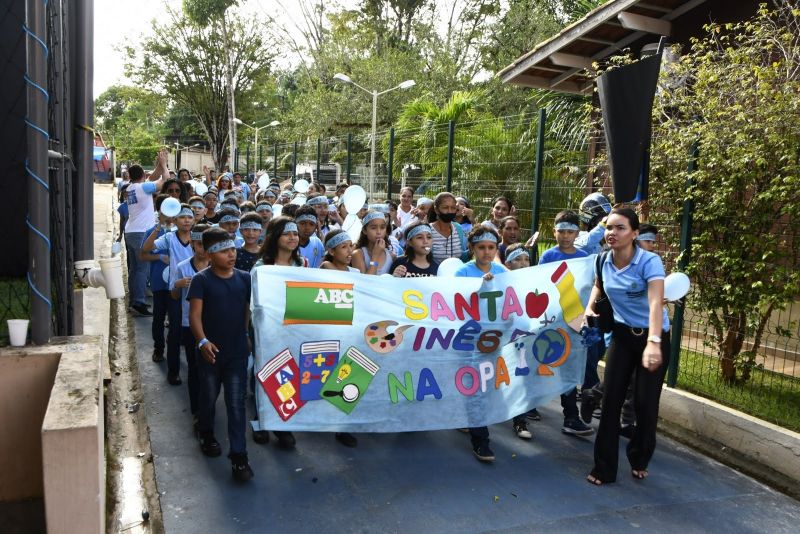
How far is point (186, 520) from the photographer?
3.98 metres

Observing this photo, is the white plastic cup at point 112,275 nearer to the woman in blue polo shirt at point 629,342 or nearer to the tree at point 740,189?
the woman in blue polo shirt at point 629,342

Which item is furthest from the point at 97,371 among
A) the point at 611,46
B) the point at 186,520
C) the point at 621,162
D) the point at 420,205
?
the point at 611,46

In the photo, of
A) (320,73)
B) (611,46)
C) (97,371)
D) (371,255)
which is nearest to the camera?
(97,371)

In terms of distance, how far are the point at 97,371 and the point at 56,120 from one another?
5.74 feet

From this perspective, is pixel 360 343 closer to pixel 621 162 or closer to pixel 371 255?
pixel 371 255

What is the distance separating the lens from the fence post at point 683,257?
5.99 metres

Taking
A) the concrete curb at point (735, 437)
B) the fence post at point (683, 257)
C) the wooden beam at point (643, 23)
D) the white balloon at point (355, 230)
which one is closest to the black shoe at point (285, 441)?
the white balloon at point (355, 230)

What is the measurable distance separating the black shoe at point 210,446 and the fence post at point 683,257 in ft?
12.6

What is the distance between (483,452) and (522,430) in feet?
2.12

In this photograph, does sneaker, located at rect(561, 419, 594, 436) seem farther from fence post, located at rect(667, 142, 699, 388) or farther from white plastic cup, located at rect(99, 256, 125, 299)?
white plastic cup, located at rect(99, 256, 125, 299)

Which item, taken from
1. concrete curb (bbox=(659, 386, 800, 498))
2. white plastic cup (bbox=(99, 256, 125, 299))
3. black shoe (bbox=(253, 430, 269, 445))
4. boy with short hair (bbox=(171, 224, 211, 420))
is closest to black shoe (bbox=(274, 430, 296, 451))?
black shoe (bbox=(253, 430, 269, 445))

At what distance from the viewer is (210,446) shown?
16.1 ft

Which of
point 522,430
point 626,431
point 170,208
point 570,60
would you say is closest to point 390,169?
point 570,60

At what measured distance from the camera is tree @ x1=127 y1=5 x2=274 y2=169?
38812mm
